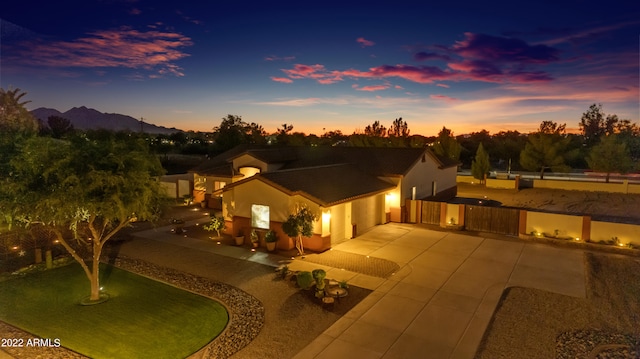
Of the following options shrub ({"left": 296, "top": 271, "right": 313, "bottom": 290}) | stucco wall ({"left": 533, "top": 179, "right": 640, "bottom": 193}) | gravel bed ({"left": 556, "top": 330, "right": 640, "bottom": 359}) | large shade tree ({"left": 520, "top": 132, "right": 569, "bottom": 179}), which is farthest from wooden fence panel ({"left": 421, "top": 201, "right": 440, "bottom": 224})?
large shade tree ({"left": 520, "top": 132, "right": 569, "bottom": 179})

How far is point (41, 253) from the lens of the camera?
57.3ft

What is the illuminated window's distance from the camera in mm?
19812

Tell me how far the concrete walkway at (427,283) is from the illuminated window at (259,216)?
58.4 inches

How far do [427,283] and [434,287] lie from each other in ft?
1.40

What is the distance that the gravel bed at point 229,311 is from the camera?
33.0 feet

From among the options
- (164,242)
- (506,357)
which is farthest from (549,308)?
(164,242)

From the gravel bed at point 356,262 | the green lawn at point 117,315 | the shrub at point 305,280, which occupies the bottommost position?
the green lawn at point 117,315

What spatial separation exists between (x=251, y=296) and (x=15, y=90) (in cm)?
5789

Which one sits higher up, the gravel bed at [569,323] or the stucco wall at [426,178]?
the stucco wall at [426,178]

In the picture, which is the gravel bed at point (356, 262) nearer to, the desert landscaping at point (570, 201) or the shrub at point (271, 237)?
the shrub at point (271, 237)

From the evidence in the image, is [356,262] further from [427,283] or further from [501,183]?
[501,183]

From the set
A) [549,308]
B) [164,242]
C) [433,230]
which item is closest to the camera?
[549,308]

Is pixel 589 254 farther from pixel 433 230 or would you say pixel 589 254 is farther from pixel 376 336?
pixel 376 336

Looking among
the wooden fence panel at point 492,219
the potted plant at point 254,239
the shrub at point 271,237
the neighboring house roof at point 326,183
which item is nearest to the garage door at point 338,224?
the neighboring house roof at point 326,183
